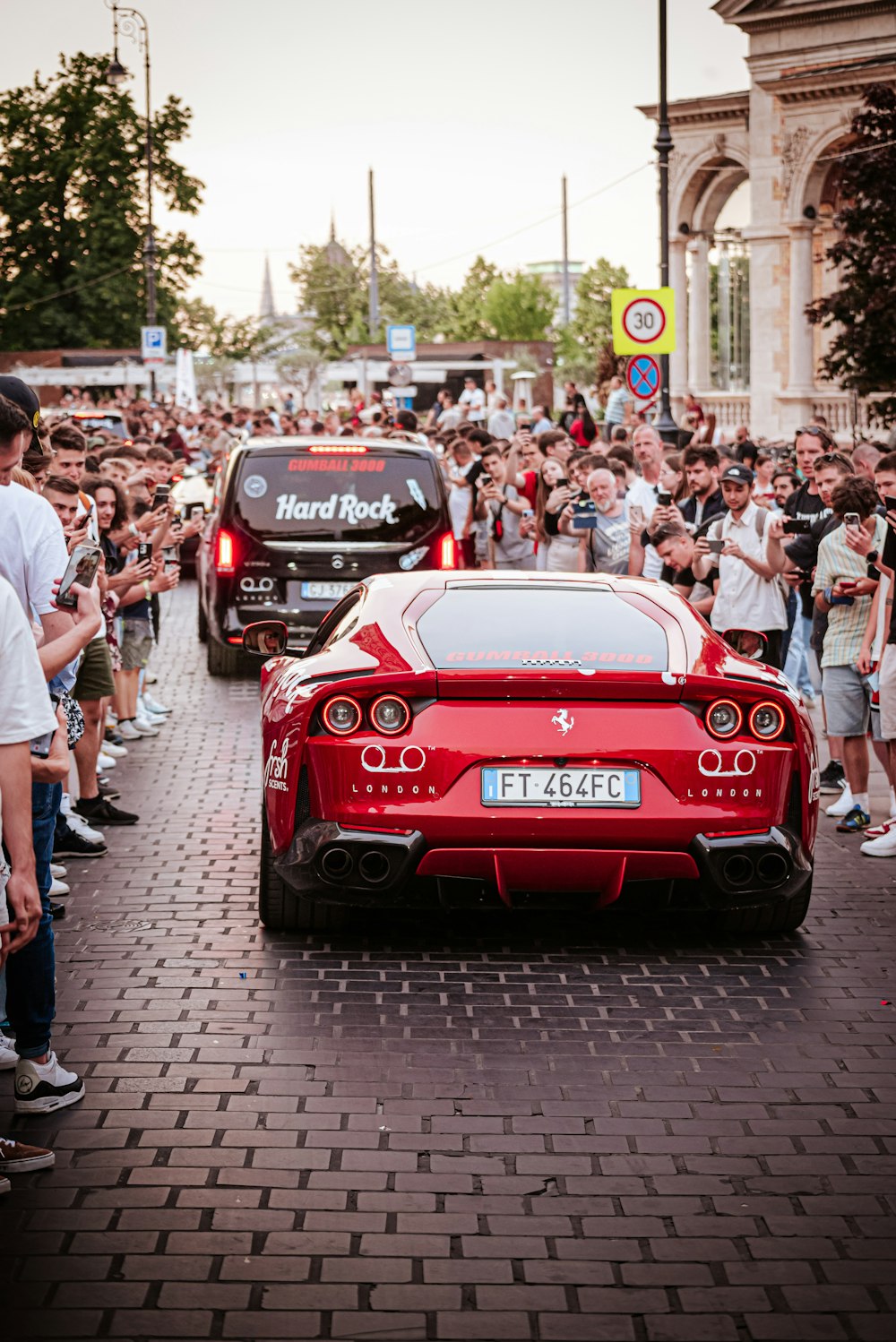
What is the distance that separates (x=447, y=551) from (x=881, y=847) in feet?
19.5

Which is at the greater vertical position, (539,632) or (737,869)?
(539,632)

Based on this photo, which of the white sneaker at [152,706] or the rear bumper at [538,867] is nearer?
the rear bumper at [538,867]

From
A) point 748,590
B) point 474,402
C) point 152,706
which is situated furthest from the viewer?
point 474,402

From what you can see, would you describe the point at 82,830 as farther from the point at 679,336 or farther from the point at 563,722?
the point at 679,336

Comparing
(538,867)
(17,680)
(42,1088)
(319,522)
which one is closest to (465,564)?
(319,522)

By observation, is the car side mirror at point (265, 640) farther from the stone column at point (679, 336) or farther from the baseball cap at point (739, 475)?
the stone column at point (679, 336)

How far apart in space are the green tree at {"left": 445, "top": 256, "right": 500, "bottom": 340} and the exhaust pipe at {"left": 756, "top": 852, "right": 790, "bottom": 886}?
298ft

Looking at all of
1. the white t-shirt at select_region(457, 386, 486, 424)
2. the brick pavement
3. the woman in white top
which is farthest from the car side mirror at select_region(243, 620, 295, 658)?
the white t-shirt at select_region(457, 386, 486, 424)

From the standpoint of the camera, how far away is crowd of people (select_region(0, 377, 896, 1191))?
500cm

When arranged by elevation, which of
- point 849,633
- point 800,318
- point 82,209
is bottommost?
point 849,633

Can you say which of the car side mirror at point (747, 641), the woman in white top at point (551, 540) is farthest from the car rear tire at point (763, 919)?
the woman in white top at point (551, 540)

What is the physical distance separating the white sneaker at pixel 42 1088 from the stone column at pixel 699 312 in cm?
4195

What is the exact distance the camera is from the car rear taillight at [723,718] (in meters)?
6.51

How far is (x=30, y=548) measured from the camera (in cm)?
537
